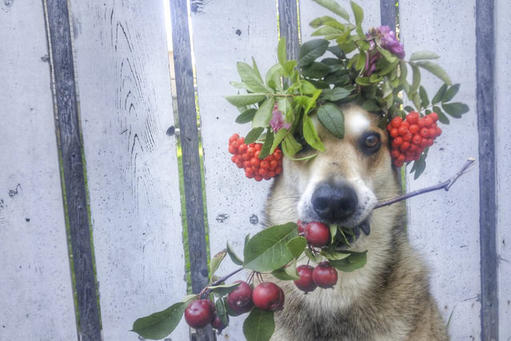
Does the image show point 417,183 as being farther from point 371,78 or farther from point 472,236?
point 371,78

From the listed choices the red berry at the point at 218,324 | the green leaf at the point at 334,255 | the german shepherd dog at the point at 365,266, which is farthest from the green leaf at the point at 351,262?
the red berry at the point at 218,324

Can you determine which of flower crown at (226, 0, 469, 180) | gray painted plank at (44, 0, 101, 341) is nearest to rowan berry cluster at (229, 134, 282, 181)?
flower crown at (226, 0, 469, 180)

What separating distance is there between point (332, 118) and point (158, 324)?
71 centimetres

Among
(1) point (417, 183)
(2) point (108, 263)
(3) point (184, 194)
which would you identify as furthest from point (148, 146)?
(1) point (417, 183)

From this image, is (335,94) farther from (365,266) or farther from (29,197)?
(29,197)

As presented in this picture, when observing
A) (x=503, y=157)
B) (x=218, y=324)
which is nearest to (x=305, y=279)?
(x=218, y=324)

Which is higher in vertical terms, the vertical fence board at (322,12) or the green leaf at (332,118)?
the vertical fence board at (322,12)

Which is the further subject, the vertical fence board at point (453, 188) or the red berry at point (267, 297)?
the vertical fence board at point (453, 188)

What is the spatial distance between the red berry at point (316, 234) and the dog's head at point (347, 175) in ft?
0.31

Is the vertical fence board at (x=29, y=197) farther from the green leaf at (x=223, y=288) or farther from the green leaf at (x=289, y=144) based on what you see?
the green leaf at (x=289, y=144)

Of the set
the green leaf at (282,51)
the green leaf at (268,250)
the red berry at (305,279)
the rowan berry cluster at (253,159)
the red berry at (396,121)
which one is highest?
the green leaf at (282,51)

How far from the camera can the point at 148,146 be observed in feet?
5.10

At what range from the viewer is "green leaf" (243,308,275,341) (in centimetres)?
94

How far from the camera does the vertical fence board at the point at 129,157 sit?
1502 millimetres
